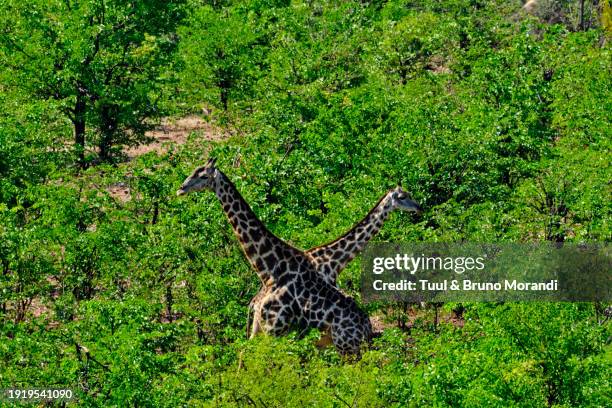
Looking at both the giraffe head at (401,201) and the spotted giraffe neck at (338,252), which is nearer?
the spotted giraffe neck at (338,252)

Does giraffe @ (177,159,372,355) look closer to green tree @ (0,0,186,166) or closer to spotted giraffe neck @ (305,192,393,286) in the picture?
spotted giraffe neck @ (305,192,393,286)

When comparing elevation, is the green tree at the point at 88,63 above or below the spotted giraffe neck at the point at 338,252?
above

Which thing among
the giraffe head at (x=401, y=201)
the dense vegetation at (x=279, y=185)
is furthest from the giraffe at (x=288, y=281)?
the giraffe head at (x=401, y=201)

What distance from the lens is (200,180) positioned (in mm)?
31484

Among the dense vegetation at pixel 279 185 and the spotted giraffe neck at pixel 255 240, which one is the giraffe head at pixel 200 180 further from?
the dense vegetation at pixel 279 185

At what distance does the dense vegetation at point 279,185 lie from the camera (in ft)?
90.0

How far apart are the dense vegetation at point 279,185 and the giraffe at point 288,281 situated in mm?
934

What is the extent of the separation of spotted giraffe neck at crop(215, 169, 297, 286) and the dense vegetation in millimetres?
1488

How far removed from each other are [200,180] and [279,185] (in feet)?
21.5

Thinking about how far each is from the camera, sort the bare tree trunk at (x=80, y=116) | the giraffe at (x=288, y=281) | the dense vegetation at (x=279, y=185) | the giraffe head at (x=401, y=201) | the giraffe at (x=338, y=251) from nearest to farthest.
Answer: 1. the dense vegetation at (x=279, y=185)
2. the giraffe at (x=288, y=281)
3. the giraffe at (x=338, y=251)
4. the giraffe head at (x=401, y=201)
5. the bare tree trunk at (x=80, y=116)

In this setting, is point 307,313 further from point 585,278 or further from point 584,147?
point 584,147

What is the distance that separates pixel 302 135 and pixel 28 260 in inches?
434

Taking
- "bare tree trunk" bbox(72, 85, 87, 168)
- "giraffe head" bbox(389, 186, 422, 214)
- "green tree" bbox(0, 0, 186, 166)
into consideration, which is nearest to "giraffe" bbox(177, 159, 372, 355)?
"giraffe head" bbox(389, 186, 422, 214)

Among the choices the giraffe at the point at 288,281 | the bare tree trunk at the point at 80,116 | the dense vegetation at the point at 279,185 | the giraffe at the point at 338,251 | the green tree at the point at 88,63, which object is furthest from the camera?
the bare tree trunk at the point at 80,116
